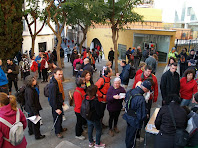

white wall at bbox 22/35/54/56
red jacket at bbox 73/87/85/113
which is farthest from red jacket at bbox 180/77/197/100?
white wall at bbox 22/35/54/56

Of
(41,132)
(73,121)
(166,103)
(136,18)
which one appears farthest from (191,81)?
(136,18)

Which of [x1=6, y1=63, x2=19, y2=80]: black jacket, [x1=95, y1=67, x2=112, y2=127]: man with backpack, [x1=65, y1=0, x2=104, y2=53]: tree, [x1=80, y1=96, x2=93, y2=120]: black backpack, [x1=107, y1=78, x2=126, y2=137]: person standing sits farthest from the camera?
[x1=65, y1=0, x2=104, y2=53]: tree

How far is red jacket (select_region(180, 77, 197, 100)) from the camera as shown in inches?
207

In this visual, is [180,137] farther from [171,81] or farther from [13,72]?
[13,72]

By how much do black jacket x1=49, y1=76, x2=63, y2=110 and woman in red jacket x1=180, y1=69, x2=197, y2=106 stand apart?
12.0ft

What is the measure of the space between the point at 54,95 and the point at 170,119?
107 inches

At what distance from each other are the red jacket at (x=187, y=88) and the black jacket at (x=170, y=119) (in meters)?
2.48

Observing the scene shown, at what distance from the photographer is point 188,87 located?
528 cm

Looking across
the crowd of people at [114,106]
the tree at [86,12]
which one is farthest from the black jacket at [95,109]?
the tree at [86,12]

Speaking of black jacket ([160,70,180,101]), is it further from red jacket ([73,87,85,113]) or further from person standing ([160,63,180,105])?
→ red jacket ([73,87,85,113])

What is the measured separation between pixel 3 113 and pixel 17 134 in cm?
46

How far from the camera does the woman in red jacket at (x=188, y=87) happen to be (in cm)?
521

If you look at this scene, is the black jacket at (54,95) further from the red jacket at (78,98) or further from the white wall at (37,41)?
the white wall at (37,41)

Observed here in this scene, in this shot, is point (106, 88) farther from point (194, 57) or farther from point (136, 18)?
point (136, 18)
